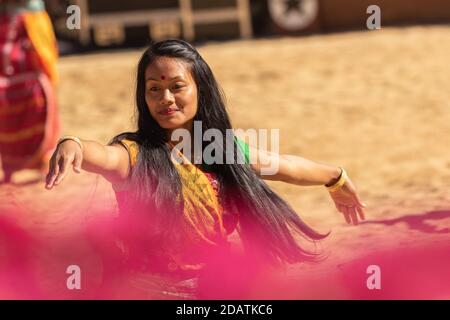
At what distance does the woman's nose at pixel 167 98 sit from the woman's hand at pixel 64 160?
0.85 ft

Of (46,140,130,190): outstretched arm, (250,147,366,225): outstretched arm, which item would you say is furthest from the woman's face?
(250,147,366,225): outstretched arm

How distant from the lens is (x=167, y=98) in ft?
6.75

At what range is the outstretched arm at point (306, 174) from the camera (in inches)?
87.7

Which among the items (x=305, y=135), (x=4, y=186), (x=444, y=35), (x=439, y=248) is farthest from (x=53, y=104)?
(x=444, y=35)

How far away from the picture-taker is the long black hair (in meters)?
2.04

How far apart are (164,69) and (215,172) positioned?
28 centimetres

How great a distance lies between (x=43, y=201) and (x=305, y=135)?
3.22 metres

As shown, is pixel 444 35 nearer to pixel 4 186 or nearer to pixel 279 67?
pixel 279 67

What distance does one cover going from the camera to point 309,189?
273 inches

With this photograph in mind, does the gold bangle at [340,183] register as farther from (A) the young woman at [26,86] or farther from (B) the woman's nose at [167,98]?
(A) the young woman at [26,86]

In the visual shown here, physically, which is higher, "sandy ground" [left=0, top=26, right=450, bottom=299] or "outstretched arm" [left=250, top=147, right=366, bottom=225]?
"sandy ground" [left=0, top=26, right=450, bottom=299]

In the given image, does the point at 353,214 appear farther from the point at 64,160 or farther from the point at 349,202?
the point at 64,160

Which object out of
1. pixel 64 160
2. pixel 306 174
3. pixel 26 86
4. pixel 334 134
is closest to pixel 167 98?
pixel 64 160

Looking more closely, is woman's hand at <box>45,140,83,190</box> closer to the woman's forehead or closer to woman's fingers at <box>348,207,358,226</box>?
the woman's forehead
